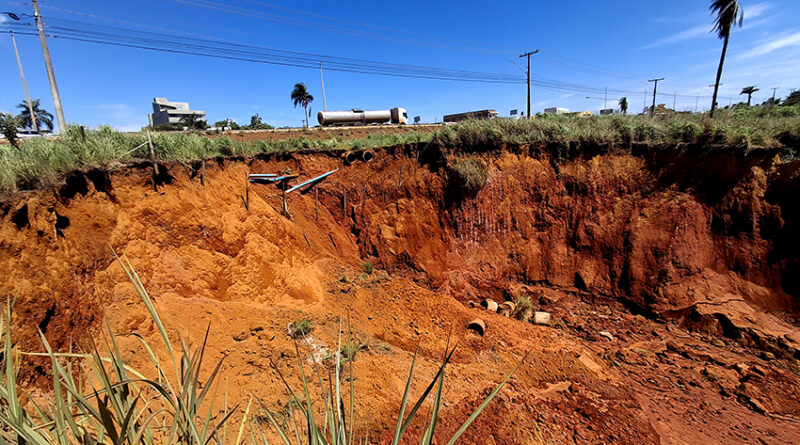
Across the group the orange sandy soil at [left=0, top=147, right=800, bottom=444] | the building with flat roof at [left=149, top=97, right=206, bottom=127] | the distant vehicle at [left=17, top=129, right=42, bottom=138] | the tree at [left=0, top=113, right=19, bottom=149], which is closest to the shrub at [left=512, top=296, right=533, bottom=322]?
the orange sandy soil at [left=0, top=147, right=800, bottom=444]

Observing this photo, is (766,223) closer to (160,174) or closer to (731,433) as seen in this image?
(731,433)

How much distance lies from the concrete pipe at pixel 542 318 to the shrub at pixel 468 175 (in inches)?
188

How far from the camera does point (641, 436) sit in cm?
626

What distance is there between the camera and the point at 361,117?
2853cm

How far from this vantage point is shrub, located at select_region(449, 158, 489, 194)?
1230 cm

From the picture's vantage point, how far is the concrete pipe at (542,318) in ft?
33.8

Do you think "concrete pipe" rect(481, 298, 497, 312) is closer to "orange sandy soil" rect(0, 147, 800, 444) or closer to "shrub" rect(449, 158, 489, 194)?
"orange sandy soil" rect(0, 147, 800, 444)

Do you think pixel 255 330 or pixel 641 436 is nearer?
pixel 641 436

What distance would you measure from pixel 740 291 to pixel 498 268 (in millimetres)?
7258

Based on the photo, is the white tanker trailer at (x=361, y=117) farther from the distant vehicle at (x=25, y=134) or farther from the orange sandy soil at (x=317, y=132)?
the distant vehicle at (x=25, y=134)

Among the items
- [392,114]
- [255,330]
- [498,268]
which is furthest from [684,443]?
[392,114]

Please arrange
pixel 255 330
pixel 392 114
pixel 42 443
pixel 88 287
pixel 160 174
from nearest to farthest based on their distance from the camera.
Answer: pixel 42 443 → pixel 88 287 → pixel 255 330 → pixel 160 174 → pixel 392 114

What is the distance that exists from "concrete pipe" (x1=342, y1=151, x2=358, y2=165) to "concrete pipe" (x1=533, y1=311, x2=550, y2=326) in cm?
831

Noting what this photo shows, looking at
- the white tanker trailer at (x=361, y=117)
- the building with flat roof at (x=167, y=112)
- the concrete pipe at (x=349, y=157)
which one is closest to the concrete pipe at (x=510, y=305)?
the concrete pipe at (x=349, y=157)
